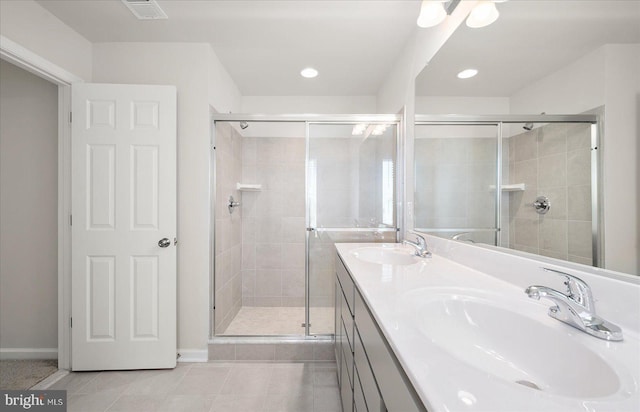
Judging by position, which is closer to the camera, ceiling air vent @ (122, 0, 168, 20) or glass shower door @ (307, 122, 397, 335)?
ceiling air vent @ (122, 0, 168, 20)

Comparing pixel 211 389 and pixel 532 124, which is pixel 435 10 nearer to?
pixel 532 124

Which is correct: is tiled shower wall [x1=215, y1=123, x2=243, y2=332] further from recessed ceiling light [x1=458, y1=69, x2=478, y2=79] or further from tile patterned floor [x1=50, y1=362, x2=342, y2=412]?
recessed ceiling light [x1=458, y1=69, x2=478, y2=79]

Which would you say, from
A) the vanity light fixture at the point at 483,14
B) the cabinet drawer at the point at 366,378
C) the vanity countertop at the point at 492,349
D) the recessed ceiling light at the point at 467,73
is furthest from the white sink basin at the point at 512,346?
the vanity light fixture at the point at 483,14

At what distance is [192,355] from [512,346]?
2.14 m

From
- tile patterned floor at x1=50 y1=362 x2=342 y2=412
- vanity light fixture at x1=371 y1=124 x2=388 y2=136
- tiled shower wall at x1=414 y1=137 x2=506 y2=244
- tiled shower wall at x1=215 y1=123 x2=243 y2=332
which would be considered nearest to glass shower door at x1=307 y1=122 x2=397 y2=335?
vanity light fixture at x1=371 y1=124 x2=388 y2=136

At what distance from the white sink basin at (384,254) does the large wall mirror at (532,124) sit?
12.4 inches

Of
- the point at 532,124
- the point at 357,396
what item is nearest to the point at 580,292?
the point at 532,124

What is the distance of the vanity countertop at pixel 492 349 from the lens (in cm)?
38

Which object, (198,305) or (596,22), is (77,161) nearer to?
(198,305)

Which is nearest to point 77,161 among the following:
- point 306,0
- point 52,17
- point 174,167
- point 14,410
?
point 174,167

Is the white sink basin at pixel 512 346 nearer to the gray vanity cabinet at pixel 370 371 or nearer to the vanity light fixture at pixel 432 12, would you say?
the gray vanity cabinet at pixel 370 371

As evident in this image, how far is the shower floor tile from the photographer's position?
84.7 inches

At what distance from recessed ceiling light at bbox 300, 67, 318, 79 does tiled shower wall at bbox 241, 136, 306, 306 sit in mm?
762

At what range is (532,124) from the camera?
2.97 ft
